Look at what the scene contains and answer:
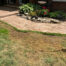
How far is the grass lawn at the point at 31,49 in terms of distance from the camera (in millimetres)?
4176

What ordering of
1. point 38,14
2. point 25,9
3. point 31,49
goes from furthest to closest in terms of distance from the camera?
point 25,9
point 38,14
point 31,49

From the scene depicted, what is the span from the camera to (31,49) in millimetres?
4961

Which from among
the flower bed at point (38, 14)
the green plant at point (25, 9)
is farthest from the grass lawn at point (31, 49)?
the green plant at point (25, 9)

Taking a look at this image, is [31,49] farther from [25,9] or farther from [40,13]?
[25,9]

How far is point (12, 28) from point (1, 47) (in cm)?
236

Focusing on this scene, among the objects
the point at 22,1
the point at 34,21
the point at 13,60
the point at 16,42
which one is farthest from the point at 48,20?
the point at 22,1

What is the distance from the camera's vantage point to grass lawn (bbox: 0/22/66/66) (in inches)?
164

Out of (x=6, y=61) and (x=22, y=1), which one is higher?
(x=22, y=1)

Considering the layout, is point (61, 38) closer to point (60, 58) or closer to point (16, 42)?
point (60, 58)

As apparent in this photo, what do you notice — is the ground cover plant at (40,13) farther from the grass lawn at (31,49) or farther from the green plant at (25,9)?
the grass lawn at (31,49)

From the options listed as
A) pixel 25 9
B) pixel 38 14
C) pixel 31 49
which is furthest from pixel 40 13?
pixel 31 49

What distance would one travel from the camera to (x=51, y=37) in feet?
20.2

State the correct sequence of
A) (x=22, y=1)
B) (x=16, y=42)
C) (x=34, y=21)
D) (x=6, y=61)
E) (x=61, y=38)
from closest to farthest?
(x=6, y=61) → (x=16, y=42) → (x=61, y=38) → (x=34, y=21) → (x=22, y=1)

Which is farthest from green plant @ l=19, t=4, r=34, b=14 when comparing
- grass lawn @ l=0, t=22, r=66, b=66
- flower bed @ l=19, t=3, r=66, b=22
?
grass lawn @ l=0, t=22, r=66, b=66
